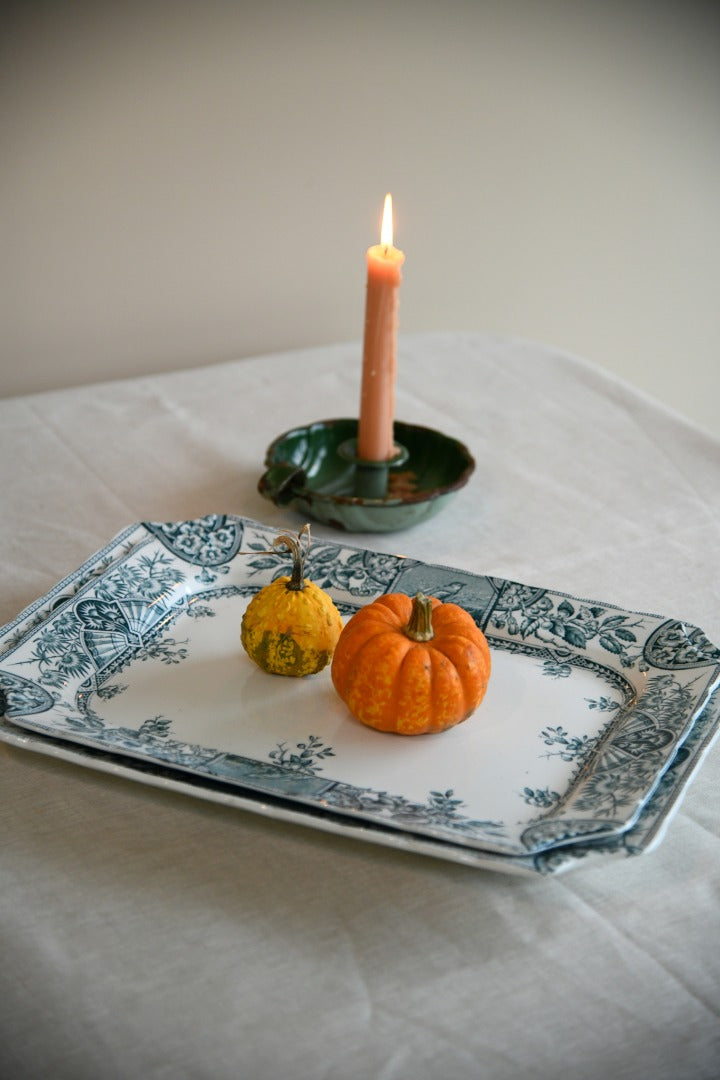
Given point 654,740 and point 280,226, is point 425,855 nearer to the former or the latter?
point 654,740

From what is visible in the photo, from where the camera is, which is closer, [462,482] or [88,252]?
[462,482]

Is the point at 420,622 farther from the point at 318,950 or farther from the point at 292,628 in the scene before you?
the point at 318,950

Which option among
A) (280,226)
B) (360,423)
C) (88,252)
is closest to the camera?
(360,423)

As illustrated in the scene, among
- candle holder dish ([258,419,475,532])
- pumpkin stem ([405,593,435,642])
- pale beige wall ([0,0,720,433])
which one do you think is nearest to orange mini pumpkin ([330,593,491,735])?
pumpkin stem ([405,593,435,642])

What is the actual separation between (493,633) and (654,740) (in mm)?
183

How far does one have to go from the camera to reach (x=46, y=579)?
39.9 inches

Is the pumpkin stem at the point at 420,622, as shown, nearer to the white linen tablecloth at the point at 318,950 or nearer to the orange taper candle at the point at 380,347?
the white linen tablecloth at the point at 318,950

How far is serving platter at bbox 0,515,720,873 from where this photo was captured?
2.22 feet

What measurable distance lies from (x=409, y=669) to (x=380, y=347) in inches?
17.4

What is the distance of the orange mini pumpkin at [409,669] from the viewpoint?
0.74m

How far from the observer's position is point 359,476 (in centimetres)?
115

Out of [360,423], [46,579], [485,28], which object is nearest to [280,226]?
[485,28]

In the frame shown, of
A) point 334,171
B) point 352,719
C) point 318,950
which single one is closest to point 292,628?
point 352,719

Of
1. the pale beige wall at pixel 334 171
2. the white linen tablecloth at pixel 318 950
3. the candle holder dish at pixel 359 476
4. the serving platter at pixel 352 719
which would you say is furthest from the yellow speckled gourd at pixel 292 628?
the pale beige wall at pixel 334 171
